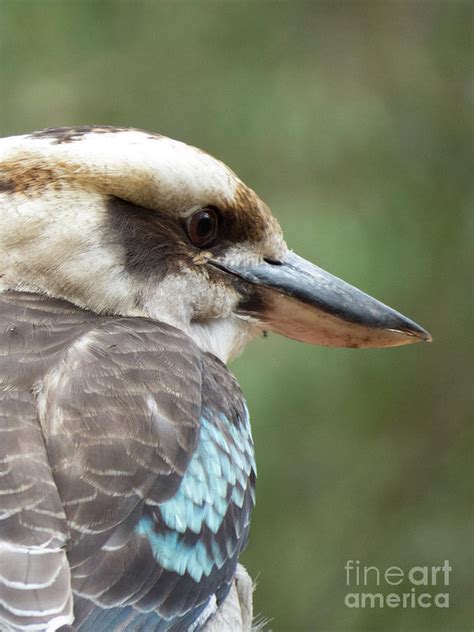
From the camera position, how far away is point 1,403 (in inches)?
73.1

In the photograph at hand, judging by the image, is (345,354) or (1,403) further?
(345,354)

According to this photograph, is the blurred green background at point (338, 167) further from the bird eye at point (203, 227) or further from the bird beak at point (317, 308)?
the bird eye at point (203, 227)

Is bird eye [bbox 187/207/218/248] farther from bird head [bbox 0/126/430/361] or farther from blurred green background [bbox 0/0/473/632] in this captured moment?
blurred green background [bbox 0/0/473/632]

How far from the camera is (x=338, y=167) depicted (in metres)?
4.57

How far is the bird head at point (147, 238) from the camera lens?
2.16m

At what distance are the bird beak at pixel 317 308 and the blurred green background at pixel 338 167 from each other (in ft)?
6.48

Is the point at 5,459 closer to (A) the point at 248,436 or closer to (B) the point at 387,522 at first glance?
(A) the point at 248,436

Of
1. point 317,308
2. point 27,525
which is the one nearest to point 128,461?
point 27,525

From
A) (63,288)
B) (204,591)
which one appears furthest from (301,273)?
(204,591)

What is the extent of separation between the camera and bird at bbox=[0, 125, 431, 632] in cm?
171

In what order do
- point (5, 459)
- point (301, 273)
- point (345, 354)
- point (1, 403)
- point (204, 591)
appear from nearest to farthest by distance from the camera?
point (5, 459) < point (1, 403) < point (204, 591) < point (301, 273) < point (345, 354)

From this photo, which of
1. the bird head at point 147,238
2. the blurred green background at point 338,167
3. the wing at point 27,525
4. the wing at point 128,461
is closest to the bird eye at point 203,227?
the bird head at point 147,238

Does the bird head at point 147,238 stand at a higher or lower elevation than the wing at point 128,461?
higher

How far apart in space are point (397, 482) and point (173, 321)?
2.57 meters
